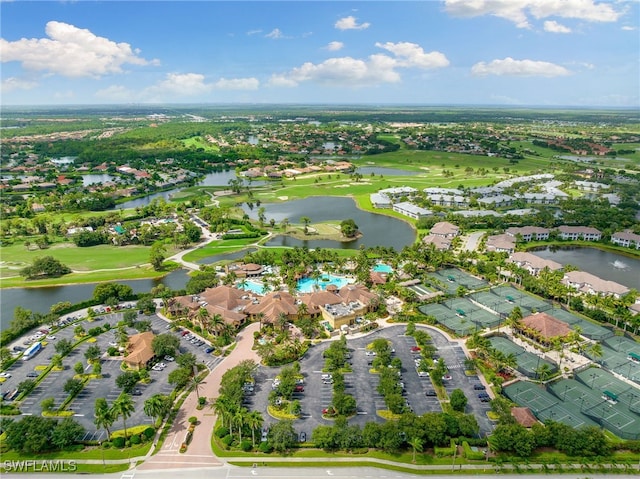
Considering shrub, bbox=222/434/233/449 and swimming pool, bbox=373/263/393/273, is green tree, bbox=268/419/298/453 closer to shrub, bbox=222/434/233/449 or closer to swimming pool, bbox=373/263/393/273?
shrub, bbox=222/434/233/449

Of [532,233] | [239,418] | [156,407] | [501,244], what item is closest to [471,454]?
[239,418]

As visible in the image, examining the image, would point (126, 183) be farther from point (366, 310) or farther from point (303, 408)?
point (303, 408)

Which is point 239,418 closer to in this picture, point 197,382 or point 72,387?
point 197,382

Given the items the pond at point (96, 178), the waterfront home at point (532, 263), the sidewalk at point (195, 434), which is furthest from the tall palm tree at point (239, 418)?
the pond at point (96, 178)

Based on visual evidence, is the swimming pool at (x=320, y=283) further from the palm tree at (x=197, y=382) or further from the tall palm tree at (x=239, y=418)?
the tall palm tree at (x=239, y=418)

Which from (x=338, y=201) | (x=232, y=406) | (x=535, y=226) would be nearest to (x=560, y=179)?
(x=535, y=226)
